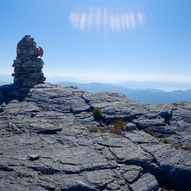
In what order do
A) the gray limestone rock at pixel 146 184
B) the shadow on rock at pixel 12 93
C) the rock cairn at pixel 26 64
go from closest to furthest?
the gray limestone rock at pixel 146 184, the shadow on rock at pixel 12 93, the rock cairn at pixel 26 64

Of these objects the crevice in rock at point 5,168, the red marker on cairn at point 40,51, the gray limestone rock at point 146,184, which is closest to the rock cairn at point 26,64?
the red marker on cairn at point 40,51

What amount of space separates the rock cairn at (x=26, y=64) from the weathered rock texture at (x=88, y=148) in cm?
611

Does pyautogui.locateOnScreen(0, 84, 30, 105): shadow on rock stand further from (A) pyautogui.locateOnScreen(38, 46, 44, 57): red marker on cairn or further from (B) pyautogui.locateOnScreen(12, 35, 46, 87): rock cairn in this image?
(A) pyautogui.locateOnScreen(38, 46, 44, 57): red marker on cairn

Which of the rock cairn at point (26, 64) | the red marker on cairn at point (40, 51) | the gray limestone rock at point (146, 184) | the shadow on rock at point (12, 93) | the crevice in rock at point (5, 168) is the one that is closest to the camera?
the gray limestone rock at point (146, 184)

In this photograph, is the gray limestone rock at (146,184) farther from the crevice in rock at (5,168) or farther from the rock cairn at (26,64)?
the rock cairn at (26,64)

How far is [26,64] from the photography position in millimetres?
31828

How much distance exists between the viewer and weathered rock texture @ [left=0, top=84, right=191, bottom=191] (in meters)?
11.7

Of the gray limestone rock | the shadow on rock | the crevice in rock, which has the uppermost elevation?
the shadow on rock

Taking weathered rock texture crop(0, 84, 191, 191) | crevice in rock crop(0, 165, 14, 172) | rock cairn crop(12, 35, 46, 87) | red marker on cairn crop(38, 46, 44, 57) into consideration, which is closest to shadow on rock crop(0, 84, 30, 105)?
weathered rock texture crop(0, 84, 191, 191)

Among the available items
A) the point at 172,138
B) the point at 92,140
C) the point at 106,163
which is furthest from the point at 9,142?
the point at 172,138

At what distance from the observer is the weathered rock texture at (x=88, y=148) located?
11.7m

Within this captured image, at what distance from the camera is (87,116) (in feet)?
77.0

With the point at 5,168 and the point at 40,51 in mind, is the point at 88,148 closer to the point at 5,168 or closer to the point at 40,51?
the point at 5,168

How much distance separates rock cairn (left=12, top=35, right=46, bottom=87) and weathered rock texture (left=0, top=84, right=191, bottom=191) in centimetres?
611
